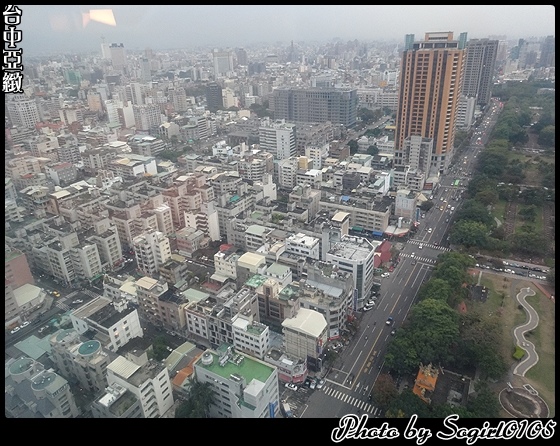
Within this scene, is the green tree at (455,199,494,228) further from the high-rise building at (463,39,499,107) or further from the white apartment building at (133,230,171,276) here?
the high-rise building at (463,39,499,107)

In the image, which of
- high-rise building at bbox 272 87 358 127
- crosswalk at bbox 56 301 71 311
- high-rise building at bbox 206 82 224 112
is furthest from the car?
high-rise building at bbox 206 82 224 112

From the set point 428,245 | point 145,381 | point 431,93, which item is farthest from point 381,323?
point 431,93

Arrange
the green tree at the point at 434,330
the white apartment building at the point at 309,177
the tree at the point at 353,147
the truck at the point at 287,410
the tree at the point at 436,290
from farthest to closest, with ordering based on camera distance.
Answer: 1. the tree at the point at 353,147
2. the white apartment building at the point at 309,177
3. the tree at the point at 436,290
4. the green tree at the point at 434,330
5. the truck at the point at 287,410

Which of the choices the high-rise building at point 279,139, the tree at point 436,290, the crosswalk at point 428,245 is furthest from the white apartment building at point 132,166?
the tree at point 436,290

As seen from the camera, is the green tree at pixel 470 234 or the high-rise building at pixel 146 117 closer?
the green tree at pixel 470 234

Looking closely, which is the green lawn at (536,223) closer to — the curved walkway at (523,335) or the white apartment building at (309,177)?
the curved walkway at (523,335)
